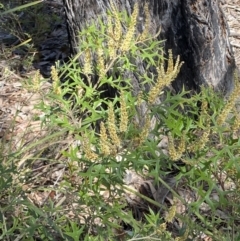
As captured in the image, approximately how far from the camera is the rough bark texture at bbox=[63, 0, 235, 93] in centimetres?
394

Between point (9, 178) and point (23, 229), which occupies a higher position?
point (9, 178)

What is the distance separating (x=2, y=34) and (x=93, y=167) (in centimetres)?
365

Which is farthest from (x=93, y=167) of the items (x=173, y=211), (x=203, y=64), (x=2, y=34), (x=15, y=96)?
(x=2, y=34)

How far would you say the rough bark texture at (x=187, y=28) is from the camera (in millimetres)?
3941

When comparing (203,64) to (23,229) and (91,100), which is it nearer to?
(91,100)

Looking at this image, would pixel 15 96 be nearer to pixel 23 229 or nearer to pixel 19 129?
pixel 19 129

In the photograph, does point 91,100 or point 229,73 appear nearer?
point 91,100

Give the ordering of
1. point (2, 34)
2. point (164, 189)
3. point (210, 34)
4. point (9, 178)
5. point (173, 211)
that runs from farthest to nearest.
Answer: point (2, 34) < point (210, 34) < point (164, 189) < point (9, 178) < point (173, 211)

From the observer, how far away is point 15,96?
4.91 metres

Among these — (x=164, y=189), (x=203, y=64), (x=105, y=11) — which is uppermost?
(x=105, y=11)

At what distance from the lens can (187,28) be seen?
405 cm

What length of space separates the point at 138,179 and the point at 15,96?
1.50 metres

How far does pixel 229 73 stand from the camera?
444 cm

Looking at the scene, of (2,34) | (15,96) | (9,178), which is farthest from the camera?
(2,34)
